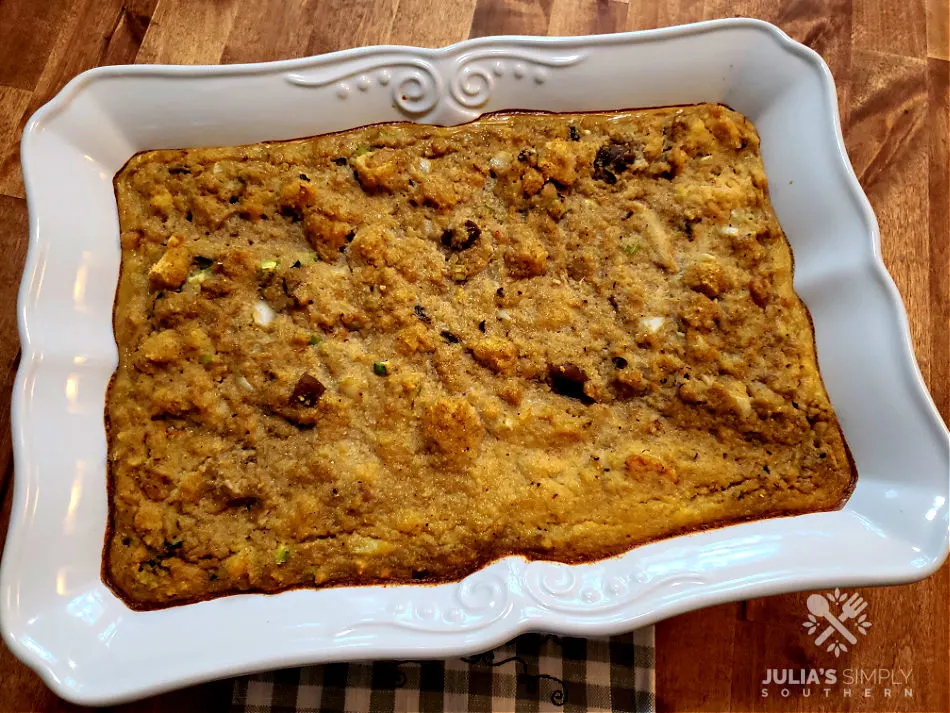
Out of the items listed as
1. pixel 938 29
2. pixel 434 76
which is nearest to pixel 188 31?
pixel 434 76

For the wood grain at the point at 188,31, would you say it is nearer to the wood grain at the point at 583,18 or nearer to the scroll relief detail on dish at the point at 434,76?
the scroll relief detail on dish at the point at 434,76

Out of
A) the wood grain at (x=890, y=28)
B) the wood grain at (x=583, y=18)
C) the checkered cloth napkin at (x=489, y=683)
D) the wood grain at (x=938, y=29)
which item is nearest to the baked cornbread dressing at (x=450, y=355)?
the checkered cloth napkin at (x=489, y=683)

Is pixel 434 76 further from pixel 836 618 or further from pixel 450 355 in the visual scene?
pixel 836 618

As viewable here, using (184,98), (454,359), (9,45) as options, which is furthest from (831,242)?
(9,45)

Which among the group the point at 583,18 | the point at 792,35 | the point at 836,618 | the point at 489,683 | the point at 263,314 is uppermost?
the point at 792,35

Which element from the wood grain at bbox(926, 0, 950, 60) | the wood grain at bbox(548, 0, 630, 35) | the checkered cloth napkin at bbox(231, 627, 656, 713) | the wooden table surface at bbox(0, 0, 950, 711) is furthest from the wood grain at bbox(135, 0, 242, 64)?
the wood grain at bbox(926, 0, 950, 60)

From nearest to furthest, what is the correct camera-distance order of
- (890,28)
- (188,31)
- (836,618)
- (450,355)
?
(450,355), (836,618), (188,31), (890,28)

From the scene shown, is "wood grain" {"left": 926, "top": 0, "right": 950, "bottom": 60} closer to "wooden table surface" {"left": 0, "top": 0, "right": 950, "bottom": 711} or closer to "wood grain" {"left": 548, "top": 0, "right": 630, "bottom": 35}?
"wooden table surface" {"left": 0, "top": 0, "right": 950, "bottom": 711}

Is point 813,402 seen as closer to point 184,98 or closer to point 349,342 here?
point 349,342
